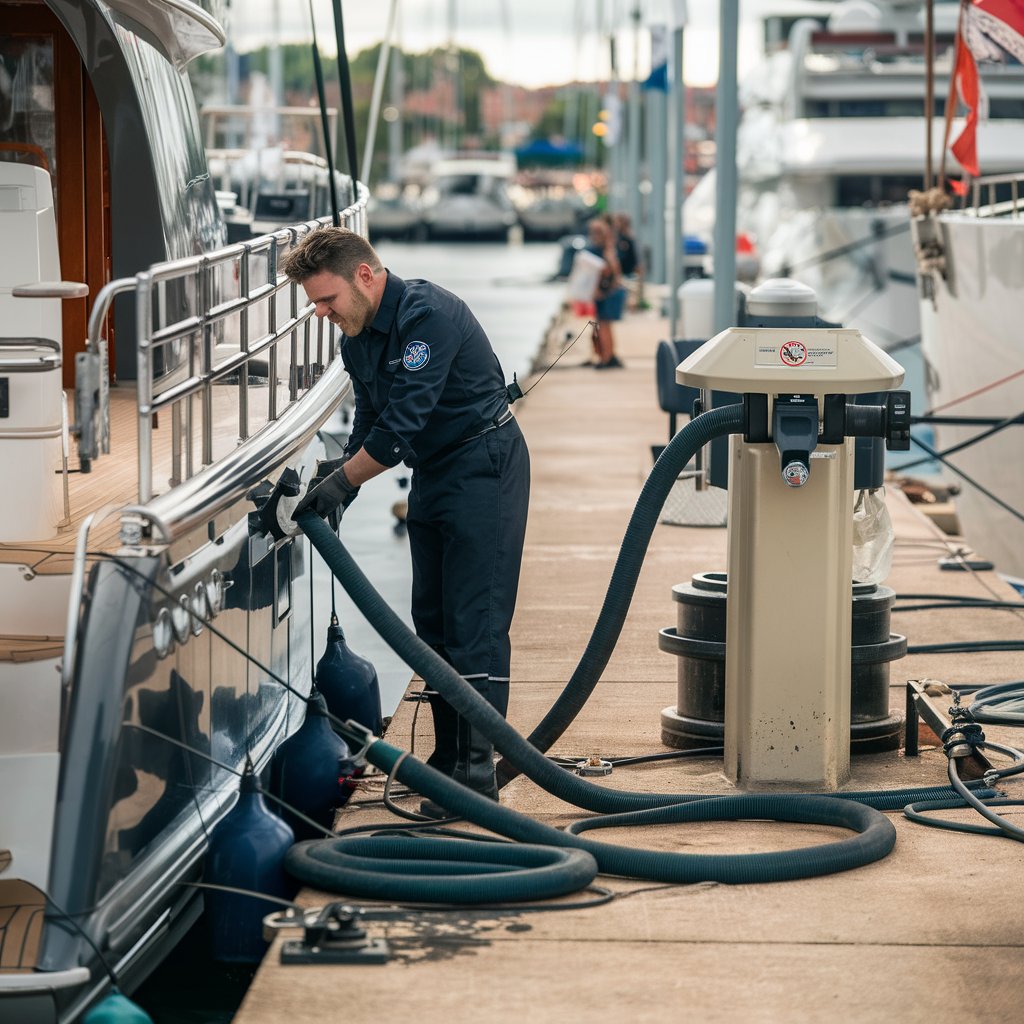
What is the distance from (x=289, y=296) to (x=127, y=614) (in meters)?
3.09

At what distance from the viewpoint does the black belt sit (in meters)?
5.73

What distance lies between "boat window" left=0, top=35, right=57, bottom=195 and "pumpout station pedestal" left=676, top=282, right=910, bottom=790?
4.19m

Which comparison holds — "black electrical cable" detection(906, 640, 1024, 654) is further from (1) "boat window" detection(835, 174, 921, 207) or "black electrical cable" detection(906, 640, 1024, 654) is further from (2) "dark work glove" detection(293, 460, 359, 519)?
(1) "boat window" detection(835, 174, 921, 207)

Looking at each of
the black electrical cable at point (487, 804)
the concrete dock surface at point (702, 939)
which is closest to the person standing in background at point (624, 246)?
the concrete dock surface at point (702, 939)

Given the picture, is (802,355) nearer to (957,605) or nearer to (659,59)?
(957,605)

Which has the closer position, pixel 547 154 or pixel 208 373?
pixel 208 373

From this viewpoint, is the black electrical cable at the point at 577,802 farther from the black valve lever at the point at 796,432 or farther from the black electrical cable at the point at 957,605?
the black electrical cable at the point at 957,605

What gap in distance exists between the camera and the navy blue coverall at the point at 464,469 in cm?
566

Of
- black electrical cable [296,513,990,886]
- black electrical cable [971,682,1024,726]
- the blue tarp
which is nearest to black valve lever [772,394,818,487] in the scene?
black electrical cable [296,513,990,886]

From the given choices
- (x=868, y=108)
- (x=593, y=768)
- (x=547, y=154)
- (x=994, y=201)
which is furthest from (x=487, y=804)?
(x=547, y=154)

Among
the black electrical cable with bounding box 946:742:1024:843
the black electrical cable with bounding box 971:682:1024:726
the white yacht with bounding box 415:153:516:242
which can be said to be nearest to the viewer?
the black electrical cable with bounding box 946:742:1024:843

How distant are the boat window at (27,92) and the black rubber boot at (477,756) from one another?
13.0ft

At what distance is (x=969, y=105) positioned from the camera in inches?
487

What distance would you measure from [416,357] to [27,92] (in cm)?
383
